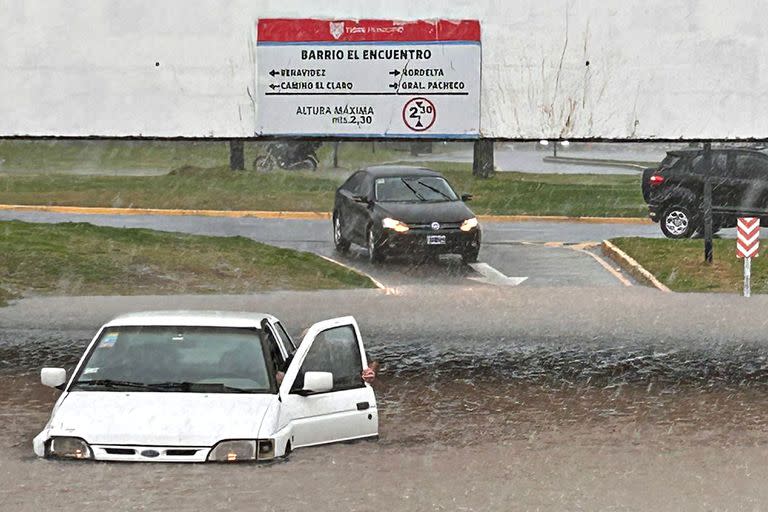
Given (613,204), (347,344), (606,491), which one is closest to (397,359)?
(347,344)

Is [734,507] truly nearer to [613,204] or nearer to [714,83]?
[714,83]

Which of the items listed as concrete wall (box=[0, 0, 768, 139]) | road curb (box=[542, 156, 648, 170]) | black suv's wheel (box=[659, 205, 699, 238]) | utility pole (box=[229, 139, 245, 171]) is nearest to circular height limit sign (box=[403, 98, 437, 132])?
concrete wall (box=[0, 0, 768, 139])

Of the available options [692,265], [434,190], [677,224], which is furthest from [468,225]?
[677,224]

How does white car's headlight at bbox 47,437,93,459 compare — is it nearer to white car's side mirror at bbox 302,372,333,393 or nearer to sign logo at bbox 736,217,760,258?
white car's side mirror at bbox 302,372,333,393

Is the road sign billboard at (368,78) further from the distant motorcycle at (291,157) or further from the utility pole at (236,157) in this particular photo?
the distant motorcycle at (291,157)

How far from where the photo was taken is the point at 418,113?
496 inches

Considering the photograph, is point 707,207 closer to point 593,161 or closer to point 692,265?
point 692,265

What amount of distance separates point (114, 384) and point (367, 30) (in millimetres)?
3132

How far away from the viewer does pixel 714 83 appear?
12.5 metres

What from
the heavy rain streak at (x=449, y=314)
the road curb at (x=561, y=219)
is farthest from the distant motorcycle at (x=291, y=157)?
the road curb at (x=561, y=219)

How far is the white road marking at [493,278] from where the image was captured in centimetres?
2936

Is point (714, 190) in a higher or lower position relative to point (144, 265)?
higher

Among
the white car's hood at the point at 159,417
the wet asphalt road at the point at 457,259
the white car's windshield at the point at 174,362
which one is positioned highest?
the white car's windshield at the point at 174,362

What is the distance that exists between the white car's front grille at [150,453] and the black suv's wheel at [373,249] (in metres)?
20.3
